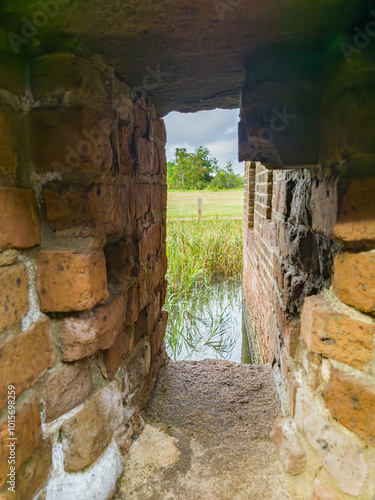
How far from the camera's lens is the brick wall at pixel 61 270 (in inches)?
29.6

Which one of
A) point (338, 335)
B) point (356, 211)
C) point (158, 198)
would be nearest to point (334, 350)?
point (338, 335)

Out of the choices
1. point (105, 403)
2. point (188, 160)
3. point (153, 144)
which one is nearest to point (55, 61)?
point (153, 144)

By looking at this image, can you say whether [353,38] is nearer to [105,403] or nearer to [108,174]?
[108,174]

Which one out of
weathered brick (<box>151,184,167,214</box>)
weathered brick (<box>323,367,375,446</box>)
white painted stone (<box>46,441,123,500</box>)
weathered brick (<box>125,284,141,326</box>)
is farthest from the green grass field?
weathered brick (<box>323,367,375,446</box>)

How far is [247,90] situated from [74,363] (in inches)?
35.6

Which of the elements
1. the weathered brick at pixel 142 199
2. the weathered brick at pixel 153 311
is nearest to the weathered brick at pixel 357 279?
the weathered brick at pixel 142 199

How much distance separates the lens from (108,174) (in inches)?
36.1

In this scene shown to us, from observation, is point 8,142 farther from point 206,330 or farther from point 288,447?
point 206,330

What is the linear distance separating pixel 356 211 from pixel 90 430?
0.93 m

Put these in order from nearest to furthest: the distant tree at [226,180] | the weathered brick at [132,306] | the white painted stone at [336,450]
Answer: the white painted stone at [336,450] → the weathered brick at [132,306] → the distant tree at [226,180]

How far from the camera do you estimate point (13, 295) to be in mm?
752

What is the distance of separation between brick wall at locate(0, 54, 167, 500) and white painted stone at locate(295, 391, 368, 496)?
62 cm

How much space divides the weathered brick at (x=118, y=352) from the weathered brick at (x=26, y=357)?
207 mm

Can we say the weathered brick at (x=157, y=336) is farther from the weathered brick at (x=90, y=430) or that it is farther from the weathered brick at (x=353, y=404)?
the weathered brick at (x=353, y=404)
